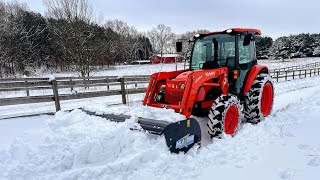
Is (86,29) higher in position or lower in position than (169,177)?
higher

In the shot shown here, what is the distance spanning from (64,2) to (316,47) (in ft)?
225

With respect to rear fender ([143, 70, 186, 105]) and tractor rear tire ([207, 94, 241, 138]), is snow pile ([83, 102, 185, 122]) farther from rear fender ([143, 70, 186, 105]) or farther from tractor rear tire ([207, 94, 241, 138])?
tractor rear tire ([207, 94, 241, 138])

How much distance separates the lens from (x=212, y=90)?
6082 mm

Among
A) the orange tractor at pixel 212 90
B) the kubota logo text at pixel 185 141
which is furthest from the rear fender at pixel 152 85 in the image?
the kubota logo text at pixel 185 141

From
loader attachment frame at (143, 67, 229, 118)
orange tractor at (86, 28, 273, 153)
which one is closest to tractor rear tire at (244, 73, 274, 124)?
orange tractor at (86, 28, 273, 153)

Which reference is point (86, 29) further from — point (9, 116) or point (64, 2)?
point (9, 116)

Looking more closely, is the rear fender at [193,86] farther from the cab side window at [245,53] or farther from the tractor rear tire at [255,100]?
the tractor rear tire at [255,100]

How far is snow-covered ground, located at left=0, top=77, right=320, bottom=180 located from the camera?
12.0 ft

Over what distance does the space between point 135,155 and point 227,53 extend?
3.69 meters

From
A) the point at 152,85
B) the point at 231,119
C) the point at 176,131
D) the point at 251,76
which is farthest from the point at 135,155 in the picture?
the point at 251,76

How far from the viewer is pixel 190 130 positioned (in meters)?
4.58

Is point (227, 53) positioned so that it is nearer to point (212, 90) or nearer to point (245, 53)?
point (245, 53)

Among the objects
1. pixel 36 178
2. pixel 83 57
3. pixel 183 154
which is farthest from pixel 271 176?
pixel 83 57

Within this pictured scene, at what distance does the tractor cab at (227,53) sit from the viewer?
247 inches
